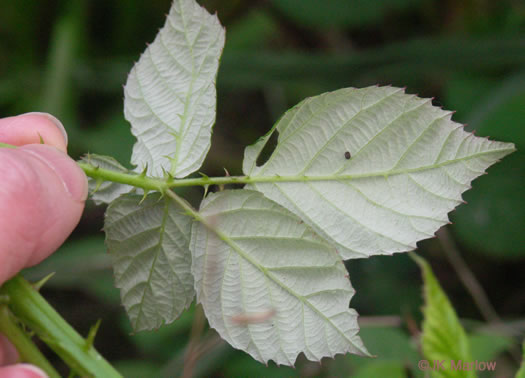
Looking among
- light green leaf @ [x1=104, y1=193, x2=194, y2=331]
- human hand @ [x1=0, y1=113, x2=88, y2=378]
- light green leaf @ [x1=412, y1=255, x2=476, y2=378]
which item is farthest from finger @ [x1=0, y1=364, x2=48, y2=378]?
light green leaf @ [x1=412, y1=255, x2=476, y2=378]

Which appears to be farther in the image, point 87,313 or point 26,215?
point 87,313

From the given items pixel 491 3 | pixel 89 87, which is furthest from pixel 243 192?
pixel 491 3

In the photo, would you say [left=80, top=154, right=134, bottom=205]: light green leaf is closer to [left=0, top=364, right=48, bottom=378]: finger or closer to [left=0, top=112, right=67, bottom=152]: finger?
[left=0, top=112, right=67, bottom=152]: finger

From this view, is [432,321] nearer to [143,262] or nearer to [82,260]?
[143,262]

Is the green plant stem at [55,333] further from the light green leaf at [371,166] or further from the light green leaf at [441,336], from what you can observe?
the light green leaf at [441,336]

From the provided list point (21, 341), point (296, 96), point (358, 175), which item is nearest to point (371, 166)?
point (358, 175)

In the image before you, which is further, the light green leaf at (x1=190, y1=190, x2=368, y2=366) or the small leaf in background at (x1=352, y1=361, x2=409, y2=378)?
the small leaf in background at (x1=352, y1=361, x2=409, y2=378)

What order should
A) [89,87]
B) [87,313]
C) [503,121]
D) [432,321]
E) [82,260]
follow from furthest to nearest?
1. [89,87]
2. [87,313]
3. [82,260]
4. [503,121]
5. [432,321]
